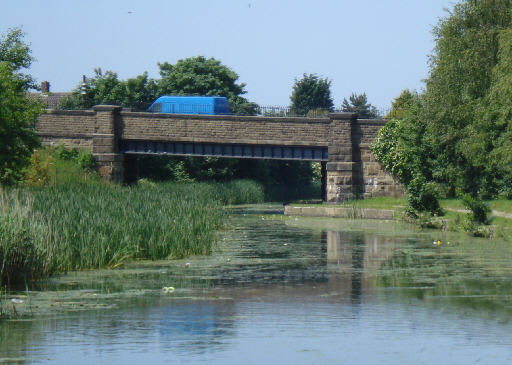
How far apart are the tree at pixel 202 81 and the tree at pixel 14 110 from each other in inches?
1522

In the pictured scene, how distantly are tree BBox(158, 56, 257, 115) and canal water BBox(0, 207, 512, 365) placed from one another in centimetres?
5192

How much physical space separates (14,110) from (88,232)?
15.0 m

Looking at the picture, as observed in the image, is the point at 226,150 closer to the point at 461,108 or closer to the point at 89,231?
the point at 461,108

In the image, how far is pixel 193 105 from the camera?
6312cm

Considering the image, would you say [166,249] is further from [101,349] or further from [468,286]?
[101,349]

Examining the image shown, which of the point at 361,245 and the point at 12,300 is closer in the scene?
the point at 12,300

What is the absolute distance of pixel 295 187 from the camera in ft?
279

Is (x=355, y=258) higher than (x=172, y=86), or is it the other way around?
(x=172, y=86)

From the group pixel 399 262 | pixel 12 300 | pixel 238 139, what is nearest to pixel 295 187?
pixel 238 139

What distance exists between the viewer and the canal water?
40.7ft

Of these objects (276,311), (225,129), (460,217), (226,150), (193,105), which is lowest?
(276,311)

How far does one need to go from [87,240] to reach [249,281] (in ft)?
13.1

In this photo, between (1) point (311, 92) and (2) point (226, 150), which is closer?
(2) point (226, 150)

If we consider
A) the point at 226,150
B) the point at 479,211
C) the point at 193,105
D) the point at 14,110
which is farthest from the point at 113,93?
the point at 479,211
